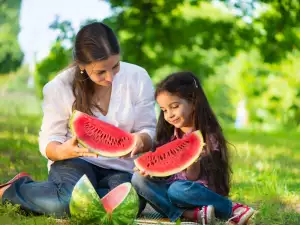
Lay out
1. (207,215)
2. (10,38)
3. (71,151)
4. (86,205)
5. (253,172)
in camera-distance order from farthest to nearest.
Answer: (10,38), (253,172), (71,151), (207,215), (86,205)

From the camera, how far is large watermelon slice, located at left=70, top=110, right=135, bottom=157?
4.23 meters

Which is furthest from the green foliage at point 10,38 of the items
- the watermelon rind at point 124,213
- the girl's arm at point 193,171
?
the watermelon rind at point 124,213

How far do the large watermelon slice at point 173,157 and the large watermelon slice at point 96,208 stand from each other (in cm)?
41

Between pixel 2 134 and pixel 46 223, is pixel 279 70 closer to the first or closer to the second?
pixel 2 134

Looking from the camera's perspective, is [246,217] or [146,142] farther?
[146,142]

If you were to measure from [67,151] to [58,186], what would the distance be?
36cm

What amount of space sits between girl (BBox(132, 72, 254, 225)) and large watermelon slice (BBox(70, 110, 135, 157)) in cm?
24

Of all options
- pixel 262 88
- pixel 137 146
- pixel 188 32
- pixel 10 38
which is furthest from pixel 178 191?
pixel 262 88

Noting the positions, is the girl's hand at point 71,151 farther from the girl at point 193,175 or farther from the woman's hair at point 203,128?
the woman's hair at point 203,128

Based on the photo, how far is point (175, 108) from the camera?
435 cm

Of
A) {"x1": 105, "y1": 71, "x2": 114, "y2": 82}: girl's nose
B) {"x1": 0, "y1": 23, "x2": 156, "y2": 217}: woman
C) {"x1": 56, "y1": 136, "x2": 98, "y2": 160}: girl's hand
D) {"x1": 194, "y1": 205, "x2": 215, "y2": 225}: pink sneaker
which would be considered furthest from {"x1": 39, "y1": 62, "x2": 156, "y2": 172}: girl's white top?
{"x1": 194, "y1": 205, "x2": 215, "y2": 225}: pink sneaker

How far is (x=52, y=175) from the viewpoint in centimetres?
456

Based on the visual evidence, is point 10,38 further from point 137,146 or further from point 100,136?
point 137,146

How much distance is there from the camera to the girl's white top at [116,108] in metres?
4.64
